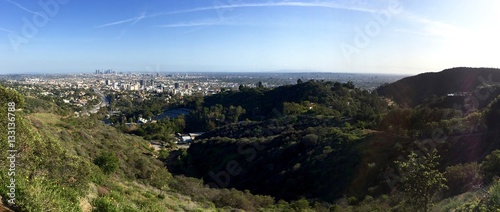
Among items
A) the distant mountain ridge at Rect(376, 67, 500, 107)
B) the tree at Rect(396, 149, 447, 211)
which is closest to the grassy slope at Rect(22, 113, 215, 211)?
the tree at Rect(396, 149, 447, 211)

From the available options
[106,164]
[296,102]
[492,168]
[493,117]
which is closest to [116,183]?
[106,164]

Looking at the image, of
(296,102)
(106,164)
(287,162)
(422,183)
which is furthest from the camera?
(296,102)

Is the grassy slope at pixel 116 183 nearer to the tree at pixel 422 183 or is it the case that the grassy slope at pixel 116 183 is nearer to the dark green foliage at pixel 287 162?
the tree at pixel 422 183

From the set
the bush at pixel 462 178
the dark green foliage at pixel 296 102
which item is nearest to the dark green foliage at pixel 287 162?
the bush at pixel 462 178

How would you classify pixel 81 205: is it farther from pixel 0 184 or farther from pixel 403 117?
pixel 403 117

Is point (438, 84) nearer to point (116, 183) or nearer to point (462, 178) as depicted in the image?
point (462, 178)

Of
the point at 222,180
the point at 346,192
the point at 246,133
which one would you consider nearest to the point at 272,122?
the point at 246,133
